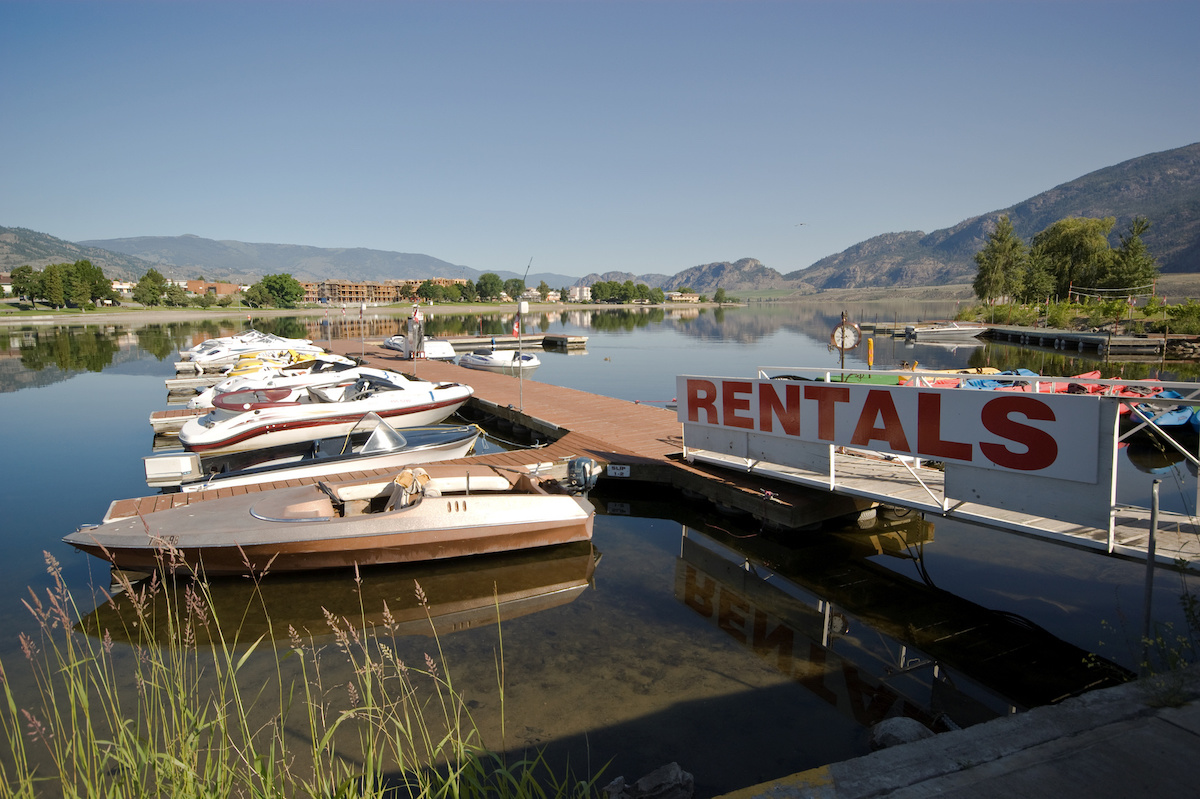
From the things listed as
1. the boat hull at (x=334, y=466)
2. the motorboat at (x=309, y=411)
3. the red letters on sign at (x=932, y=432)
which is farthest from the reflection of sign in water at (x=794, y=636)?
the motorboat at (x=309, y=411)

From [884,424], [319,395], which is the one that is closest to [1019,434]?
[884,424]

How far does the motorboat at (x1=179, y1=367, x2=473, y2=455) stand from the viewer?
15.2 metres

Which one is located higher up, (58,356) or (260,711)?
(58,356)

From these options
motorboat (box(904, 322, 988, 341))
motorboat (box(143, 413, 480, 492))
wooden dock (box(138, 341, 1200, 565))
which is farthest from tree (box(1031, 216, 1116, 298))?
motorboat (box(143, 413, 480, 492))

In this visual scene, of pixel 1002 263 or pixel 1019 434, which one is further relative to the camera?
pixel 1002 263

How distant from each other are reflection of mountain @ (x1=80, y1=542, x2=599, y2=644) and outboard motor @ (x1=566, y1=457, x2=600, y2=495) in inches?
54.4

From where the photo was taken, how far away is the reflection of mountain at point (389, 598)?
7.85 meters

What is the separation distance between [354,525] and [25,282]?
13563 centimetres

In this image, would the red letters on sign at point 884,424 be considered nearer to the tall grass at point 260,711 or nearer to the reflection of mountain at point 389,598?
the reflection of mountain at point 389,598

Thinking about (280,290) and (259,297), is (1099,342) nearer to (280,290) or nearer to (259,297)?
(280,290)

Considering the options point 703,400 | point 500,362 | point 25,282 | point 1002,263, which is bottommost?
point 500,362

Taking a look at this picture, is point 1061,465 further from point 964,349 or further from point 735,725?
point 964,349

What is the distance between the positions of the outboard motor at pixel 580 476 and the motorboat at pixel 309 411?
7.87 meters

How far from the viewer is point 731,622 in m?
7.79
